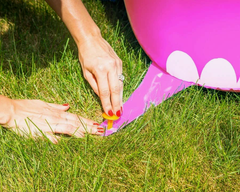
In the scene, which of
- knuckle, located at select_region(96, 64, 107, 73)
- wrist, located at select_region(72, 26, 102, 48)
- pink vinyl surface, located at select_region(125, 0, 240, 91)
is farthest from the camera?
wrist, located at select_region(72, 26, 102, 48)

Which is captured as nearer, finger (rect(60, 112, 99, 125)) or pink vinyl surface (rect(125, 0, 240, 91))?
pink vinyl surface (rect(125, 0, 240, 91))

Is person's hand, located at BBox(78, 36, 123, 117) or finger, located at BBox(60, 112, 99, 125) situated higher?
person's hand, located at BBox(78, 36, 123, 117)

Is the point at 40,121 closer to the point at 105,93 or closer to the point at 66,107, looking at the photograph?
the point at 66,107

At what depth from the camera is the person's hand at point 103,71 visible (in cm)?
129

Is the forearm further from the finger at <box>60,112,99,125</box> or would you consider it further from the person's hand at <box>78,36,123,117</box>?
the finger at <box>60,112,99,125</box>

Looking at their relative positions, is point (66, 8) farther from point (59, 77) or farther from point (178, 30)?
point (178, 30)

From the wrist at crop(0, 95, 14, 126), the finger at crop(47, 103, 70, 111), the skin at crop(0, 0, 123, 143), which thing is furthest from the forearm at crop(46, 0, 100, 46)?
the wrist at crop(0, 95, 14, 126)

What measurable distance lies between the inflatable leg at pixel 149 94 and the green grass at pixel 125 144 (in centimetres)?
3

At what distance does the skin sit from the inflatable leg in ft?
0.18

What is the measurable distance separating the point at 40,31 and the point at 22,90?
0.49 meters

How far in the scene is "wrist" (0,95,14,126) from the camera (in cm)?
132

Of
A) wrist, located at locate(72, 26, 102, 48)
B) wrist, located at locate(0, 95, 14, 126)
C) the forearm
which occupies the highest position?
the forearm

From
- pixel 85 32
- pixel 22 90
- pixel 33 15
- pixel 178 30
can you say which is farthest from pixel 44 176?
pixel 33 15

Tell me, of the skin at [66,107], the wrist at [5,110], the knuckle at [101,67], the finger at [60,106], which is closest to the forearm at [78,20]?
the skin at [66,107]
